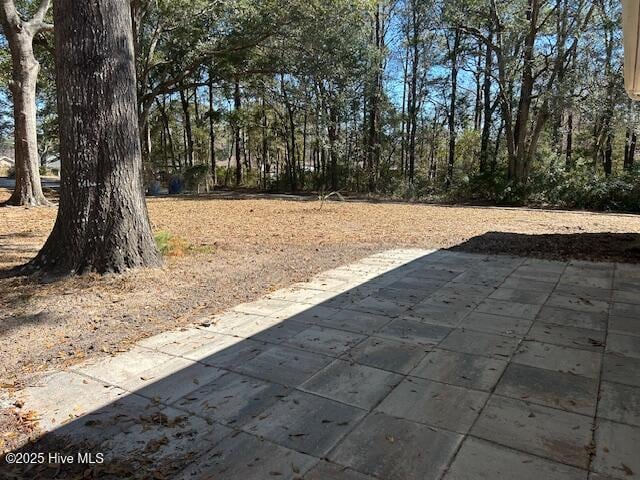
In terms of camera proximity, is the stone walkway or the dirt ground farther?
the dirt ground

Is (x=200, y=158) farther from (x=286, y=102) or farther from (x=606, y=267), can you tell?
(x=606, y=267)

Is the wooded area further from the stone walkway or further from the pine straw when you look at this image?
the stone walkway

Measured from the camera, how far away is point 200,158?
24.5 meters

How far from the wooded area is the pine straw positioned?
158 inches

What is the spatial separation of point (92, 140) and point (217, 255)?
73.9 inches

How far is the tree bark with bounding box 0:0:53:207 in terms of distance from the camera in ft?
30.4

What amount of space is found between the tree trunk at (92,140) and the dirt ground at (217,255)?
295mm

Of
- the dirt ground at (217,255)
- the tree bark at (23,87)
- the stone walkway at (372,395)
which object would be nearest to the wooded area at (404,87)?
the tree bark at (23,87)

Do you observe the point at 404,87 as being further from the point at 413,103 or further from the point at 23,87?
the point at 23,87

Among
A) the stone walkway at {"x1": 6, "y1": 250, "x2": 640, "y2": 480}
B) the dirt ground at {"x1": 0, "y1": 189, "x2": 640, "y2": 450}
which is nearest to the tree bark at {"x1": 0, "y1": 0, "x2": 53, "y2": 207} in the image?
the dirt ground at {"x1": 0, "y1": 189, "x2": 640, "y2": 450}

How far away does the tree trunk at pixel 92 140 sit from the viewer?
3.85m

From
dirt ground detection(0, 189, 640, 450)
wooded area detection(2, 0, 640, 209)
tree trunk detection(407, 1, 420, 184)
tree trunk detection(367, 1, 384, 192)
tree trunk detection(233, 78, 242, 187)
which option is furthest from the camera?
tree trunk detection(233, 78, 242, 187)

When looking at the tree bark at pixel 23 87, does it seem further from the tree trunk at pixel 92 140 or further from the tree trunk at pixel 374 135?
the tree trunk at pixel 374 135

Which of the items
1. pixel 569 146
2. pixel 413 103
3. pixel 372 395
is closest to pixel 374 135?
pixel 413 103
